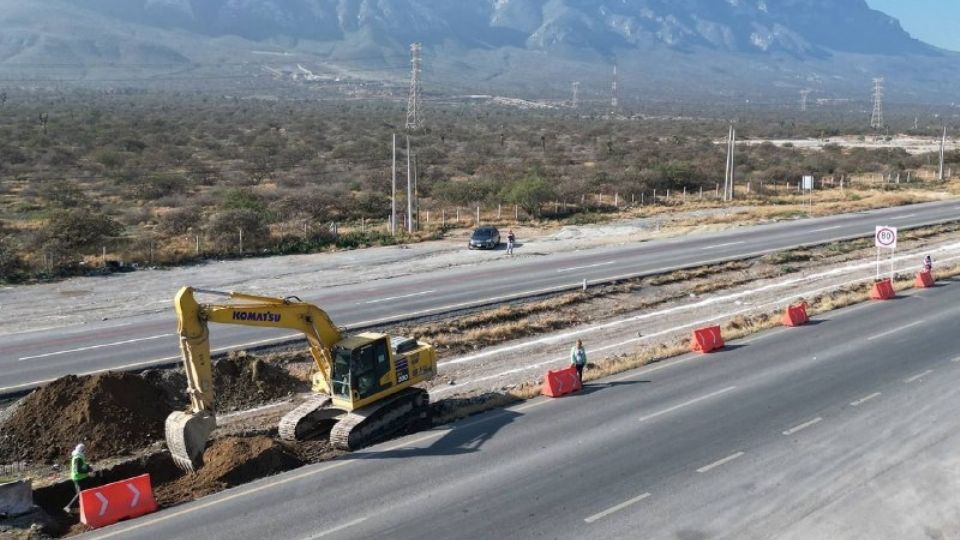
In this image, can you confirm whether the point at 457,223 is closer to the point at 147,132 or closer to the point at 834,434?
the point at 834,434

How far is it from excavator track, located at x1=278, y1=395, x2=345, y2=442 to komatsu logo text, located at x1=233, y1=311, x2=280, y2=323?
249 cm

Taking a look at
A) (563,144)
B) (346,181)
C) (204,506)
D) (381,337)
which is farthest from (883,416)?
(563,144)

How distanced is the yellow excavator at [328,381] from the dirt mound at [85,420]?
3.11m

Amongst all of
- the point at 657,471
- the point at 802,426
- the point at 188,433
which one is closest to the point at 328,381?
the point at 188,433

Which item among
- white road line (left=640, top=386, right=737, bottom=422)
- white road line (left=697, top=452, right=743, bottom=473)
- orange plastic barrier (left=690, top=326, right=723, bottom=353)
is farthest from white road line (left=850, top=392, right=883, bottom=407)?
orange plastic barrier (left=690, top=326, right=723, bottom=353)

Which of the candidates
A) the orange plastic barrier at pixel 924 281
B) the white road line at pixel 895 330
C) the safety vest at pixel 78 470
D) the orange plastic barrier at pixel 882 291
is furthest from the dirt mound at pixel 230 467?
the orange plastic barrier at pixel 924 281

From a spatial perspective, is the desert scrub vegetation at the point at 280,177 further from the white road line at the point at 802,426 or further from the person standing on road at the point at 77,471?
the white road line at the point at 802,426

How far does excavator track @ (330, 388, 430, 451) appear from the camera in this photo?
18141 millimetres

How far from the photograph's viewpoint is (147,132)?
95.9m

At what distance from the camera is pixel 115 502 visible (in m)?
15.2

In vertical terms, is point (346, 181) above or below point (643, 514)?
above

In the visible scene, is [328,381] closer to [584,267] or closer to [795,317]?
[795,317]

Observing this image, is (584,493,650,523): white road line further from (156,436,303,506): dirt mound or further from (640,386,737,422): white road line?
(156,436,303,506): dirt mound

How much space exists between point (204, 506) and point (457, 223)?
40.6 meters
